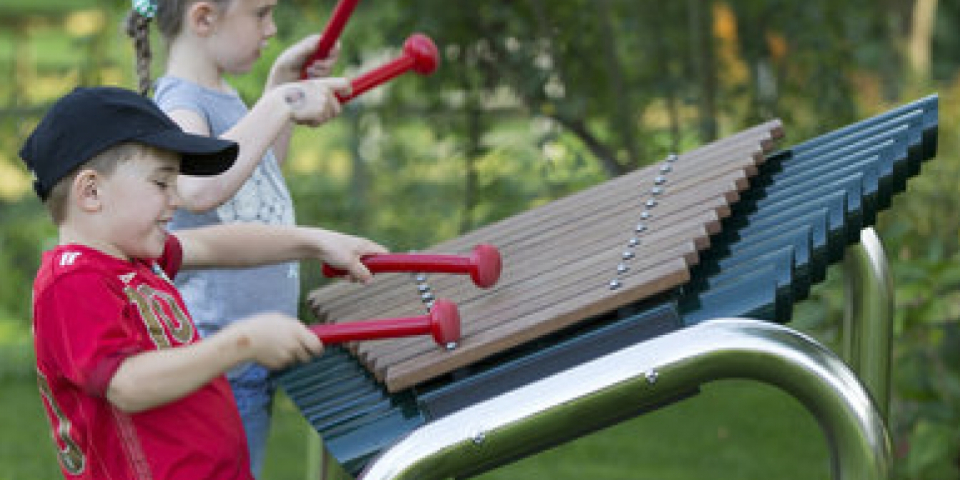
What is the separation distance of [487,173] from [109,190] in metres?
3.65

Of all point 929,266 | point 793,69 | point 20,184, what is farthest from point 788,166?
point 20,184

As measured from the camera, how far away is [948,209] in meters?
5.07

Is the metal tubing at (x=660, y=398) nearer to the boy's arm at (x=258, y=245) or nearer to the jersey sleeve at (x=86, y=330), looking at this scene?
the jersey sleeve at (x=86, y=330)

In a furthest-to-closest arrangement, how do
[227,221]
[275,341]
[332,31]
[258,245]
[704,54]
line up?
[704,54] → [332,31] → [227,221] → [258,245] → [275,341]

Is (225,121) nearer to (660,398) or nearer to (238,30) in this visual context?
(238,30)

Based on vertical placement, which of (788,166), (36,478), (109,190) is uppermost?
(109,190)

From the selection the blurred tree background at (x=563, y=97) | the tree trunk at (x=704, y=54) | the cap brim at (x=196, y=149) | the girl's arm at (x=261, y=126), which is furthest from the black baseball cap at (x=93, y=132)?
the tree trunk at (x=704, y=54)

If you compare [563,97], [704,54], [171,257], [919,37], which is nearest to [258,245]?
[171,257]

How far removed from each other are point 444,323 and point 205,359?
1.06 ft

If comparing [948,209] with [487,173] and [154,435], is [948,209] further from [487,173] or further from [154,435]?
[154,435]

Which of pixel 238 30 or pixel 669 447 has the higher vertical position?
pixel 238 30

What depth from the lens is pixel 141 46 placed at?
2.96m

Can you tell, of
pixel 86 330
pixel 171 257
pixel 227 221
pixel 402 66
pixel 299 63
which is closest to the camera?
pixel 86 330

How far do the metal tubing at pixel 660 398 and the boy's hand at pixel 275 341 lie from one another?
0.16 meters
